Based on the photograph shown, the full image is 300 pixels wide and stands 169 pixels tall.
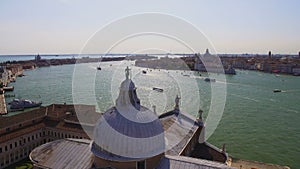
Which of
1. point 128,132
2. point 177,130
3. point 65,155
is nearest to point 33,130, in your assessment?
point 65,155

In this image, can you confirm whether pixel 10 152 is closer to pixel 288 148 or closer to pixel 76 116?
pixel 76 116

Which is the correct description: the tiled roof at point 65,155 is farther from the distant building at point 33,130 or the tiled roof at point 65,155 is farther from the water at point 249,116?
the water at point 249,116

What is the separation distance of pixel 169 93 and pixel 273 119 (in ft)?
53.3

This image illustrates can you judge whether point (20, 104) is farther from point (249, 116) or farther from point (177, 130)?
point (249, 116)

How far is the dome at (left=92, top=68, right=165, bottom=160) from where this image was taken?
24.6ft

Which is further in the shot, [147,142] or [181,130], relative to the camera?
[181,130]

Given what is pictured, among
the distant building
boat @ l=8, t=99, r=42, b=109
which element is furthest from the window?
boat @ l=8, t=99, r=42, b=109

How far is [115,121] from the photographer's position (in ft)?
25.8

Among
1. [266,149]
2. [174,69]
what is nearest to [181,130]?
[266,149]

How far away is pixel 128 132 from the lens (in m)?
7.59

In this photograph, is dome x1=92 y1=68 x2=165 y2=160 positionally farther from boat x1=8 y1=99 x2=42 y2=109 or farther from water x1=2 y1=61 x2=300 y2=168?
boat x1=8 y1=99 x2=42 y2=109

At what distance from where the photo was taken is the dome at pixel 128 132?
7512 millimetres

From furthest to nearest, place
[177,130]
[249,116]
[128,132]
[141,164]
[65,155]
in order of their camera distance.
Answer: [249,116]
[177,130]
[65,155]
[141,164]
[128,132]

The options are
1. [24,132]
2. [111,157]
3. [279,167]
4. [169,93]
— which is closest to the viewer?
[111,157]
